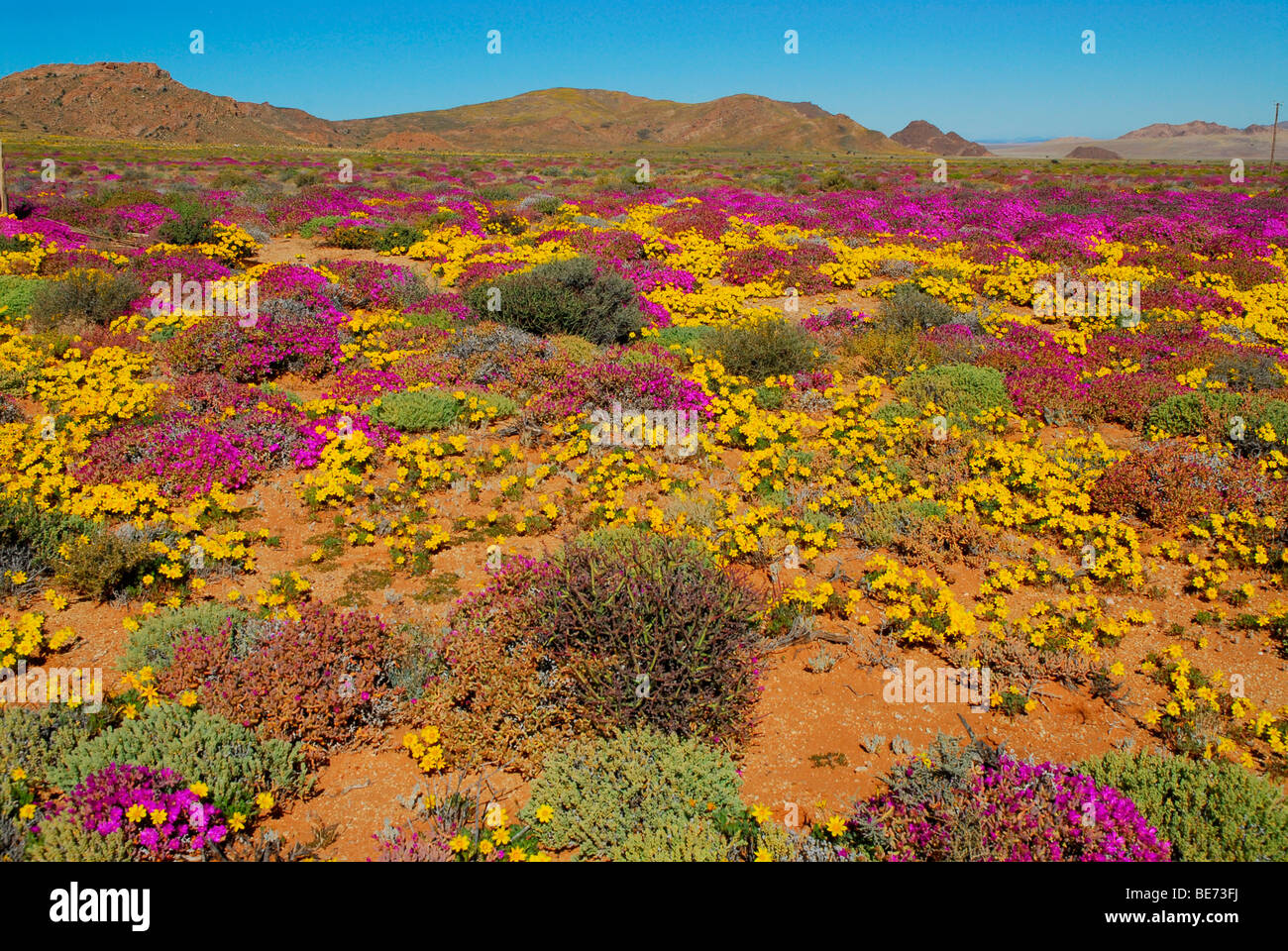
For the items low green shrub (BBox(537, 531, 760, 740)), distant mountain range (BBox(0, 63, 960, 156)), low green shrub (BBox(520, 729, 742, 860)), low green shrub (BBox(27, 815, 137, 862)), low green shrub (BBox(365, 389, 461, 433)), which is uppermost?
distant mountain range (BBox(0, 63, 960, 156))

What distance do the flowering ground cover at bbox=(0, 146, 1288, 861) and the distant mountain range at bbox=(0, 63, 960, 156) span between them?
122 m

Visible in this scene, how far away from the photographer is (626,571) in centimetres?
545

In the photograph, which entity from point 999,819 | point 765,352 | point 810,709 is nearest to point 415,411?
point 765,352

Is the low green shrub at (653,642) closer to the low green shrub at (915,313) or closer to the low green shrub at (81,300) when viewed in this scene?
the low green shrub at (915,313)

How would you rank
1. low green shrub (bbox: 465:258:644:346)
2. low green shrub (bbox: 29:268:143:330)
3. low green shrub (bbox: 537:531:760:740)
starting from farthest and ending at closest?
low green shrub (bbox: 465:258:644:346)
low green shrub (bbox: 29:268:143:330)
low green shrub (bbox: 537:531:760:740)

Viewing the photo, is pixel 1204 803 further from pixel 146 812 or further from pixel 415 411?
pixel 415 411

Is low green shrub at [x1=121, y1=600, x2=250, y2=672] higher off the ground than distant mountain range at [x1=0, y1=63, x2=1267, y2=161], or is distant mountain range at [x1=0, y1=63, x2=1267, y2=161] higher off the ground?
distant mountain range at [x1=0, y1=63, x2=1267, y2=161]

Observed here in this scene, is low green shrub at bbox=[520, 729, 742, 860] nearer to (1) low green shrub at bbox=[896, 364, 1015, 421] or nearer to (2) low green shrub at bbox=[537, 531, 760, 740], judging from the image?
(2) low green shrub at bbox=[537, 531, 760, 740]

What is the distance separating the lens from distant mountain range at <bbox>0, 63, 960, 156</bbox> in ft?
378

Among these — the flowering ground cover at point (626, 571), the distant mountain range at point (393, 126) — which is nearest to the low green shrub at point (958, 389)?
the flowering ground cover at point (626, 571)

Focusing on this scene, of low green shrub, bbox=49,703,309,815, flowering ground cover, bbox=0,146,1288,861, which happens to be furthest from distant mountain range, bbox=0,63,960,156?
low green shrub, bbox=49,703,309,815

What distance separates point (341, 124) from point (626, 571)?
232 metres
